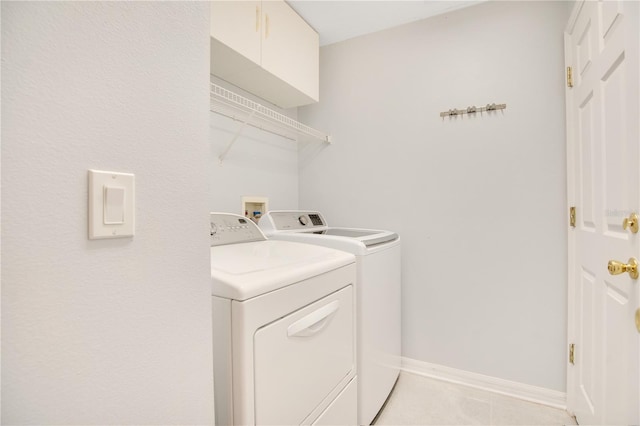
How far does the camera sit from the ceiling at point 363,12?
1878 mm

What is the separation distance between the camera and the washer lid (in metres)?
0.83

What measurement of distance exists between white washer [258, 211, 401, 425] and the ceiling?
4.47ft

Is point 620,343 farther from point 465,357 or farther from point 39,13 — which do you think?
point 39,13

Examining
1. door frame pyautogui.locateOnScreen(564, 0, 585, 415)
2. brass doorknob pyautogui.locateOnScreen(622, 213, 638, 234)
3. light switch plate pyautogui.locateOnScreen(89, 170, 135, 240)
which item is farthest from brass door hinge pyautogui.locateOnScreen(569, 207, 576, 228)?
light switch plate pyautogui.locateOnScreen(89, 170, 135, 240)

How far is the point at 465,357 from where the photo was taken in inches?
75.7

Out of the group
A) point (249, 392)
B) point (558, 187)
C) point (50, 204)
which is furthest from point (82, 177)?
point (558, 187)

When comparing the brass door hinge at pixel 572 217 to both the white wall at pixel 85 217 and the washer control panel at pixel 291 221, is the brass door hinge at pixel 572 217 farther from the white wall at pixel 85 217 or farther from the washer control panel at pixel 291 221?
the white wall at pixel 85 217

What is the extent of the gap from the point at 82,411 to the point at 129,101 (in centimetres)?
53

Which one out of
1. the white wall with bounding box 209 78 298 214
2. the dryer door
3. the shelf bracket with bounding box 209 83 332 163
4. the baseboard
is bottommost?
the baseboard

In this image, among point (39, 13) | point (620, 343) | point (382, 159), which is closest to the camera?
point (39, 13)

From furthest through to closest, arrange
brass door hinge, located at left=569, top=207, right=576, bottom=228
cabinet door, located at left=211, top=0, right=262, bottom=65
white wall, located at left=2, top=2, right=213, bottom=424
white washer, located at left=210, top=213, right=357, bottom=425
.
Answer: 1. brass door hinge, located at left=569, top=207, right=576, bottom=228
2. cabinet door, located at left=211, top=0, right=262, bottom=65
3. white washer, located at left=210, top=213, right=357, bottom=425
4. white wall, located at left=2, top=2, right=213, bottom=424

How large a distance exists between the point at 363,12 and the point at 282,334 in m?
2.08

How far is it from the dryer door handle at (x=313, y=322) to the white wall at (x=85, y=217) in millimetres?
327

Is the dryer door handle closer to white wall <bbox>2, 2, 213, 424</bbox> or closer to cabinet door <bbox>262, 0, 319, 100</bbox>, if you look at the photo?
white wall <bbox>2, 2, 213, 424</bbox>
